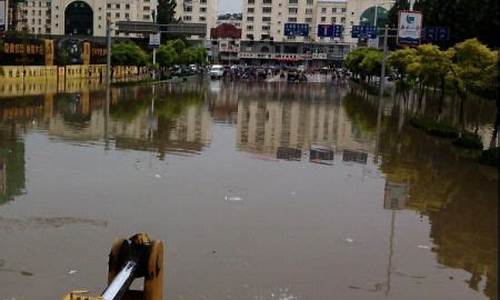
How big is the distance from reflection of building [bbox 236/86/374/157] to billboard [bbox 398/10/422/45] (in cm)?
707

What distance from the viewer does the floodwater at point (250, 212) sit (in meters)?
7.73

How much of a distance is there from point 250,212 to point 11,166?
19.6 feet

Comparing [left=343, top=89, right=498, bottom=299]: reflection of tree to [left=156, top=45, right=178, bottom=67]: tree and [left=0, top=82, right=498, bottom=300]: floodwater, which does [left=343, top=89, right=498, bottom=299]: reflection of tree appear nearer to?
[left=0, top=82, right=498, bottom=300]: floodwater

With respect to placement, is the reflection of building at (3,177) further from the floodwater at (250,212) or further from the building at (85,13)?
the building at (85,13)

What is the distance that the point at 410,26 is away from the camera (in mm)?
40562

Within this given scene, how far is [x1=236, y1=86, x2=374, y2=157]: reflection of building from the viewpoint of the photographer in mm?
20594

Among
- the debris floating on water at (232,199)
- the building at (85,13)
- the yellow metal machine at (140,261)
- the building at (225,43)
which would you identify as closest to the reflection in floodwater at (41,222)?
the debris floating on water at (232,199)

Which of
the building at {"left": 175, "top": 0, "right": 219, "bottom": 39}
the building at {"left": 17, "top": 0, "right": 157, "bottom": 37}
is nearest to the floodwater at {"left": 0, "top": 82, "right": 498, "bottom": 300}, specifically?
the building at {"left": 17, "top": 0, "right": 157, "bottom": 37}

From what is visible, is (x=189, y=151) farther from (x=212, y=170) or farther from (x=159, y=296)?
(x=159, y=296)

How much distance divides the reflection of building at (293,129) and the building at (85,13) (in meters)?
86.2

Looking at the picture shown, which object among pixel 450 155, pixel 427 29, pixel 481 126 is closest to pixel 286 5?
pixel 427 29

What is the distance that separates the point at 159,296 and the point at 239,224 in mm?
6536

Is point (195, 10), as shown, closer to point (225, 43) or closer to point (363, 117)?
point (225, 43)

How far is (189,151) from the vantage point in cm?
1808
